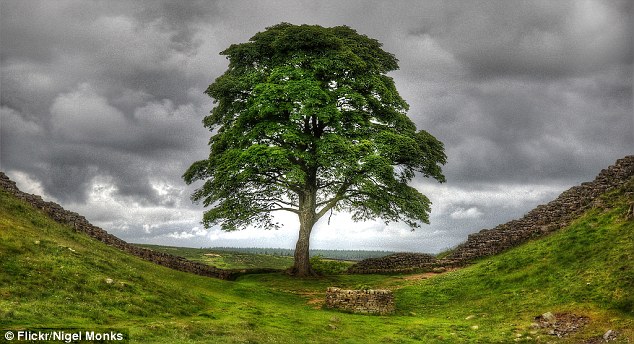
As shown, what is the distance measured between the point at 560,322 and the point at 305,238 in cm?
2288

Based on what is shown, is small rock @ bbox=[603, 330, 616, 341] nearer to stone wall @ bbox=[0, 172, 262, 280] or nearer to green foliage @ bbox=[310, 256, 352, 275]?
stone wall @ bbox=[0, 172, 262, 280]

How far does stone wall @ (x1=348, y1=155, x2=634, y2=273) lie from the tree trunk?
8956 millimetres

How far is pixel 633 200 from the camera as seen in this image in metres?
29.2

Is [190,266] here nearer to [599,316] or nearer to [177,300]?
[177,300]

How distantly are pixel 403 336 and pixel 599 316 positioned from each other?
8.40m

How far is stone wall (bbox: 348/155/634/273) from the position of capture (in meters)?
38.5

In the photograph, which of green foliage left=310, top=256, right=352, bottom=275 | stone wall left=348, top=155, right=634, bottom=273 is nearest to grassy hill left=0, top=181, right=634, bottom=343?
stone wall left=348, top=155, right=634, bottom=273

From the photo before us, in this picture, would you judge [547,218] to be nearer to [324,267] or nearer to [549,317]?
[324,267]

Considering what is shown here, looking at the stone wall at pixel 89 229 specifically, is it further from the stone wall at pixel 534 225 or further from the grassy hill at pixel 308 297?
the stone wall at pixel 534 225

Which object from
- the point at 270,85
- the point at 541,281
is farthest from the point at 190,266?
the point at 541,281

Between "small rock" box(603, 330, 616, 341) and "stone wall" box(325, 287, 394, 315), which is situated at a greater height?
"stone wall" box(325, 287, 394, 315)

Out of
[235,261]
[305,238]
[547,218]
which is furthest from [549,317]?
[235,261]

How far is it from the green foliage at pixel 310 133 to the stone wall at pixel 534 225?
657cm

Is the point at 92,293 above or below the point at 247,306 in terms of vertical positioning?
above
